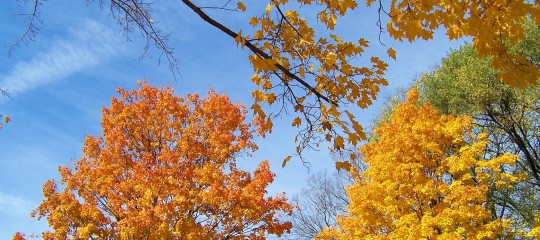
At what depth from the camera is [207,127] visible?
13.2 m

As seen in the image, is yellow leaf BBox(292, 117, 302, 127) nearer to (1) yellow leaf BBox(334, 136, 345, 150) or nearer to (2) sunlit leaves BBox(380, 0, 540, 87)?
(1) yellow leaf BBox(334, 136, 345, 150)

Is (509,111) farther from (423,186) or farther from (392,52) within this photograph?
(392,52)

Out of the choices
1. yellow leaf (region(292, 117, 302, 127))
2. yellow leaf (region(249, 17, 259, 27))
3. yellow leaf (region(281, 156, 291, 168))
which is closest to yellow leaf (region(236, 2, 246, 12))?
yellow leaf (region(249, 17, 259, 27))

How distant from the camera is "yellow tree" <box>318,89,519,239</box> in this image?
10820mm

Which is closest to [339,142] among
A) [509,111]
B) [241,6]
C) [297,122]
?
[297,122]

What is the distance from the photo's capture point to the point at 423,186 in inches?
457

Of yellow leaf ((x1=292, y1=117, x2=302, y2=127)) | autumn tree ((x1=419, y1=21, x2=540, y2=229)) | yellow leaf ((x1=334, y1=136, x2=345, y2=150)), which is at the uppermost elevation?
autumn tree ((x1=419, y1=21, x2=540, y2=229))

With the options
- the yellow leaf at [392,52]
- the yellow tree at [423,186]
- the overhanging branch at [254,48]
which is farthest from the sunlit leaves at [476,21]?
the yellow tree at [423,186]

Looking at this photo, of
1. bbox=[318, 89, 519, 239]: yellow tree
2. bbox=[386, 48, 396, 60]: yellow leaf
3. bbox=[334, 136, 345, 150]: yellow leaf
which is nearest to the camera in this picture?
bbox=[334, 136, 345, 150]: yellow leaf

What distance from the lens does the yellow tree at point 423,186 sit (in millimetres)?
10820

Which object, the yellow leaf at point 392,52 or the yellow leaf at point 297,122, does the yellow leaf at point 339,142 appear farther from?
the yellow leaf at point 392,52

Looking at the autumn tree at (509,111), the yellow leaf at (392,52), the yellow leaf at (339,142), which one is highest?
the autumn tree at (509,111)

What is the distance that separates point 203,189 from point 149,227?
1.62 meters

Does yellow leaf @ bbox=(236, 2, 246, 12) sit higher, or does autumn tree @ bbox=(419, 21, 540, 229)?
autumn tree @ bbox=(419, 21, 540, 229)
